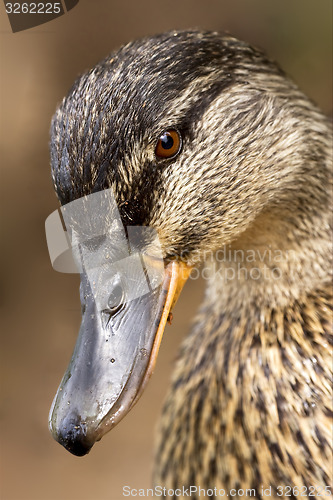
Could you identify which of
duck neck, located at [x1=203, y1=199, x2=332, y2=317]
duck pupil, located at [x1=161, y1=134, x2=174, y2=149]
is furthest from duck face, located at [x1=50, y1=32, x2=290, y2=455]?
duck neck, located at [x1=203, y1=199, x2=332, y2=317]

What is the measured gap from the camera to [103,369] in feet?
3.27

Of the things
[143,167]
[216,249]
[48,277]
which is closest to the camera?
[143,167]

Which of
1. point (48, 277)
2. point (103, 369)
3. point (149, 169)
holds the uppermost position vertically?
point (149, 169)

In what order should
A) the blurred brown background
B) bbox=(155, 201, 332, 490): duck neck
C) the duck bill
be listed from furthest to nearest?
1. the blurred brown background
2. bbox=(155, 201, 332, 490): duck neck
3. the duck bill

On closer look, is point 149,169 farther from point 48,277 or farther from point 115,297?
point 48,277

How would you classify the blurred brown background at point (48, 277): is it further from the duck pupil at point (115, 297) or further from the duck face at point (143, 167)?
the duck pupil at point (115, 297)

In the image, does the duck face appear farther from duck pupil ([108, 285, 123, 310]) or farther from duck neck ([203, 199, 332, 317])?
duck neck ([203, 199, 332, 317])

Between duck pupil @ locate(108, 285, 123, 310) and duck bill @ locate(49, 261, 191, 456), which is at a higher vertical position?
duck pupil @ locate(108, 285, 123, 310)

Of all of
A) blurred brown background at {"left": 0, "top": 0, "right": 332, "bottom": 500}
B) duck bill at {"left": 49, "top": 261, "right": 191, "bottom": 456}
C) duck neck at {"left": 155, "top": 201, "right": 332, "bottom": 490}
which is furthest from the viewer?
blurred brown background at {"left": 0, "top": 0, "right": 332, "bottom": 500}

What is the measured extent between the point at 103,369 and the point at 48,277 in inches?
55.1

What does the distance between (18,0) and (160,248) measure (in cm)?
81

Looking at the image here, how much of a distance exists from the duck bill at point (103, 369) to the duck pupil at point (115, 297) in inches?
0.6

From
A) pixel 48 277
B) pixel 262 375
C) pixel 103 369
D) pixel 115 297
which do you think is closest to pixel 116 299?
pixel 115 297

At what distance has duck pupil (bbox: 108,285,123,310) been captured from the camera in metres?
1.01
